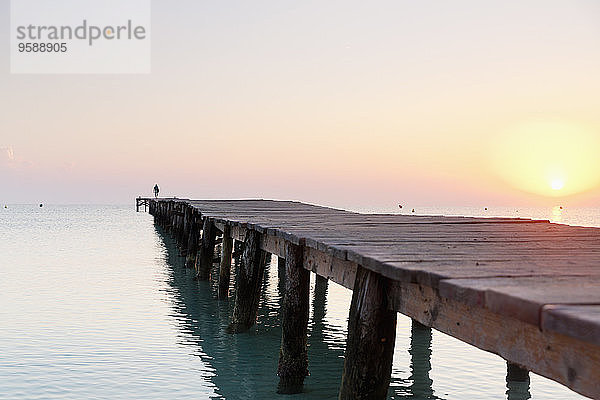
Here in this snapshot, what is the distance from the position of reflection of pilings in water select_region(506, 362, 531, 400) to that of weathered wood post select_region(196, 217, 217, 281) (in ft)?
28.7

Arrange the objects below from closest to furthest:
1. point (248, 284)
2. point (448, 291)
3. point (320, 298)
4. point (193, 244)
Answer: point (448, 291) → point (248, 284) → point (320, 298) → point (193, 244)

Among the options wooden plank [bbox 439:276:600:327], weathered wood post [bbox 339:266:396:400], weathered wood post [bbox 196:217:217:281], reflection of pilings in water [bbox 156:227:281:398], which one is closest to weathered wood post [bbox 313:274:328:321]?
reflection of pilings in water [bbox 156:227:281:398]

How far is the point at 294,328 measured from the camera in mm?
7711

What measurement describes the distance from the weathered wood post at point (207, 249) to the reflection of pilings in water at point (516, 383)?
8.76 meters

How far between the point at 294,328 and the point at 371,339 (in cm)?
235

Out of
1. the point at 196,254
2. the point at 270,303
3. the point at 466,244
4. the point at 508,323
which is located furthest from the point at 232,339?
the point at 196,254

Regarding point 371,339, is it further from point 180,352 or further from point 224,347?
point 180,352

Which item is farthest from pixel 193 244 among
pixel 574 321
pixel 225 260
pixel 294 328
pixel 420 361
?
pixel 574 321

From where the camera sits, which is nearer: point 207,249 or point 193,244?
point 207,249

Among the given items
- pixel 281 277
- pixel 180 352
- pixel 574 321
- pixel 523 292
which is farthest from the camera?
pixel 281 277

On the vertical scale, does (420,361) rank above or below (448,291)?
below

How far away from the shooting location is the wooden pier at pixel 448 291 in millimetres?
3219

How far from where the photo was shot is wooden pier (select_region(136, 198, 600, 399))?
3.22 meters

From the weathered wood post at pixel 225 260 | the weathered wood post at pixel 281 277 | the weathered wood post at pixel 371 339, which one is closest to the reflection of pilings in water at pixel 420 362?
the weathered wood post at pixel 371 339
